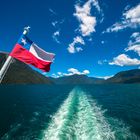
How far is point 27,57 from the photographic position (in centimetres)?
926

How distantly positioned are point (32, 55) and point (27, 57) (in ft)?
1.04

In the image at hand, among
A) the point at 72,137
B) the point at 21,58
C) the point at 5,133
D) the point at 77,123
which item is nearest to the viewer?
the point at 21,58

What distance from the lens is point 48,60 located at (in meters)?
9.88

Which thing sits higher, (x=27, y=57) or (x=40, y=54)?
(x=40, y=54)

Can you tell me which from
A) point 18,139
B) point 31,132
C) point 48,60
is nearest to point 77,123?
point 31,132

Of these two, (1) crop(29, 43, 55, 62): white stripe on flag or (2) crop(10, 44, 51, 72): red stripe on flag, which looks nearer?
(2) crop(10, 44, 51, 72): red stripe on flag

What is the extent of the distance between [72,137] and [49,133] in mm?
2821

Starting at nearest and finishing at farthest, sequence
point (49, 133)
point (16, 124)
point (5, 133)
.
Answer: point (49, 133) < point (5, 133) < point (16, 124)

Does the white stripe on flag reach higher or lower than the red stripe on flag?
higher

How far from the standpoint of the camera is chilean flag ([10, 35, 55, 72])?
360 inches

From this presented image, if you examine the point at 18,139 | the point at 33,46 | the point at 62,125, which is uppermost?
the point at 33,46

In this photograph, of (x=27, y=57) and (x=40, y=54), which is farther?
(x=40, y=54)

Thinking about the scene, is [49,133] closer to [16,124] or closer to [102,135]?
[102,135]

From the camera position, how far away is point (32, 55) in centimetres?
934
